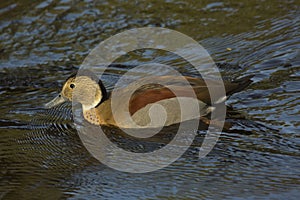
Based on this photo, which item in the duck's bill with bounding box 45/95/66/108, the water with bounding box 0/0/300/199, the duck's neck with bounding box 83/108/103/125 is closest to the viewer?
the water with bounding box 0/0/300/199

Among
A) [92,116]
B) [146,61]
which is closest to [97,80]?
[92,116]

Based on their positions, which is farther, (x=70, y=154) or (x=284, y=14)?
(x=284, y=14)

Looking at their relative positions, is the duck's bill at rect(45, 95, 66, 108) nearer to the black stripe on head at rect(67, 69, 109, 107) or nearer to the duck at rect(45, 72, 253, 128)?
the black stripe on head at rect(67, 69, 109, 107)

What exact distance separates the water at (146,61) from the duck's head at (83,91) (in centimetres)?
17

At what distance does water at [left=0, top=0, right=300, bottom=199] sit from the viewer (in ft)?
14.7

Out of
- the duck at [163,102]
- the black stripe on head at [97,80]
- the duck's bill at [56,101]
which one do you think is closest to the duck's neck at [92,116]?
the duck at [163,102]

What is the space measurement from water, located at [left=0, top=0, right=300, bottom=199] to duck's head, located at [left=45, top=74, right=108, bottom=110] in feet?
0.57

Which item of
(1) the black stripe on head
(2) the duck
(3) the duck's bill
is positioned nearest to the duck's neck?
(2) the duck

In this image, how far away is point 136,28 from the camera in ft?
24.9

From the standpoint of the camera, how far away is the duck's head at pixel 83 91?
6.06m

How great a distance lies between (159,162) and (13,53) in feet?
10.6

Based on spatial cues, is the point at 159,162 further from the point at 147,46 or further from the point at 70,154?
the point at 147,46

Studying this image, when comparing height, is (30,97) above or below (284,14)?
below

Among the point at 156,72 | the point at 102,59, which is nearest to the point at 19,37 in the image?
the point at 102,59
